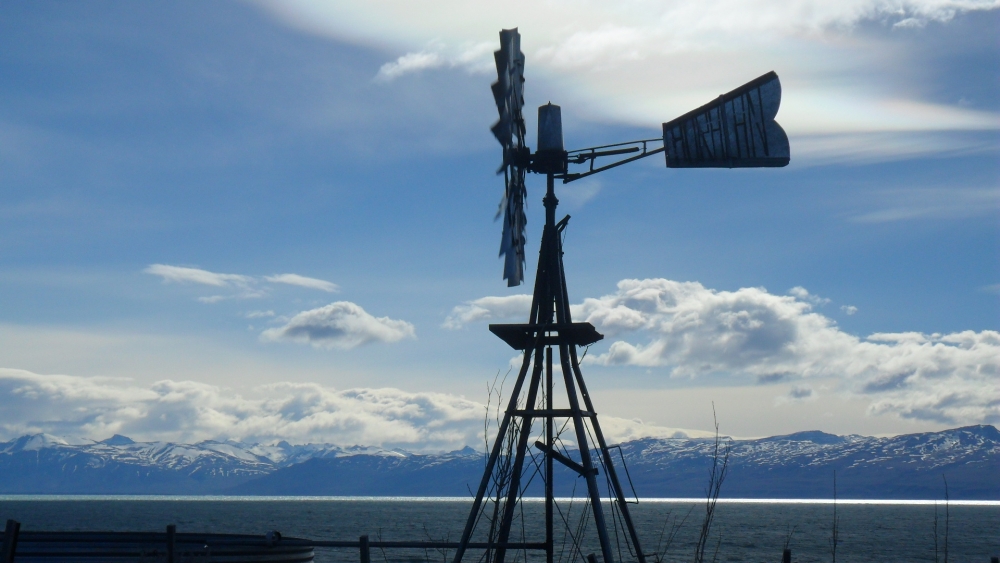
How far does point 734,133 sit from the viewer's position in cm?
1232

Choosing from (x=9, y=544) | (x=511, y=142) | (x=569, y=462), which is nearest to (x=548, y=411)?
(x=569, y=462)

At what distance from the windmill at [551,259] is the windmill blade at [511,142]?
0.05 feet

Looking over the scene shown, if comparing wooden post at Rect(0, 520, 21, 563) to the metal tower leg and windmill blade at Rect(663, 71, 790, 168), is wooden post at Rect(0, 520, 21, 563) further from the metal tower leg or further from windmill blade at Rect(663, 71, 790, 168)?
windmill blade at Rect(663, 71, 790, 168)

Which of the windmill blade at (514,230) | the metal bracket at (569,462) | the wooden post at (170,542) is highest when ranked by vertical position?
the windmill blade at (514,230)

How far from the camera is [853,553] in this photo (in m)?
106

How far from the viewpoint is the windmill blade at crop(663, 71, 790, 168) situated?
12016 millimetres

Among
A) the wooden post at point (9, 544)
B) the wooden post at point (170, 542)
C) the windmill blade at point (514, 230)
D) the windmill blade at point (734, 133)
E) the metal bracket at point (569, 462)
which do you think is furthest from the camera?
the windmill blade at point (514, 230)

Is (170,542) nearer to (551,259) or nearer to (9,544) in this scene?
(9,544)

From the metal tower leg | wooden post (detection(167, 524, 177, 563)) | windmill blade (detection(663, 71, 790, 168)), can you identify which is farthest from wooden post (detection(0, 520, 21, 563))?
windmill blade (detection(663, 71, 790, 168))

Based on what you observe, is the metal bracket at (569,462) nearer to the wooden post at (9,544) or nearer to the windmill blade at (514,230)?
the windmill blade at (514,230)

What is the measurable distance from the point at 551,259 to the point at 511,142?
171 cm

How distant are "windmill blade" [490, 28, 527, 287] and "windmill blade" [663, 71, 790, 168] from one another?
78.5 inches

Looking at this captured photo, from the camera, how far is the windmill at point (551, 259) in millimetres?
12070

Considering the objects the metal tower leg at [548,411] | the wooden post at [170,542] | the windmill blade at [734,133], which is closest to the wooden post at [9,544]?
the wooden post at [170,542]
